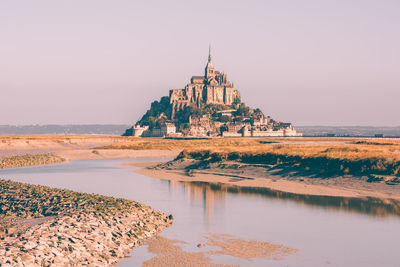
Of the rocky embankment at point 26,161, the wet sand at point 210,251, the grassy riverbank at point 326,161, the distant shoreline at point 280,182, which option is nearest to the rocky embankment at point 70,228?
the wet sand at point 210,251

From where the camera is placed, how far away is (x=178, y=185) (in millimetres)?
35375

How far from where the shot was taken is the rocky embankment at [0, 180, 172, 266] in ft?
46.4

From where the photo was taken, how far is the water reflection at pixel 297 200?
24.2m

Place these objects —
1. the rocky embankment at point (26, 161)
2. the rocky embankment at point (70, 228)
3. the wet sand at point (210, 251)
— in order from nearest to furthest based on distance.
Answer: the rocky embankment at point (70, 228) → the wet sand at point (210, 251) → the rocky embankment at point (26, 161)

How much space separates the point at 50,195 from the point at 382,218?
16.5m

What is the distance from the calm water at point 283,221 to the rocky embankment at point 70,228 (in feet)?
2.59

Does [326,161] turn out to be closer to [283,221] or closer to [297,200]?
[297,200]

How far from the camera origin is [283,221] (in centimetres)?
2173

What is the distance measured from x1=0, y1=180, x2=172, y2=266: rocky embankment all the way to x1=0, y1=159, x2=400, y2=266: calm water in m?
0.79

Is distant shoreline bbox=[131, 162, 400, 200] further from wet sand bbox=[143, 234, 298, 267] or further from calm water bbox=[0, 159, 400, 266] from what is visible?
wet sand bbox=[143, 234, 298, 267]

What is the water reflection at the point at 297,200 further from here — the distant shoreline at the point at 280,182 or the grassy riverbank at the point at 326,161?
the grassy riverbank at the point at 326,161

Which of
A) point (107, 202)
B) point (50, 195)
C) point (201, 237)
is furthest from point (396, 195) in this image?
point (50, 195)

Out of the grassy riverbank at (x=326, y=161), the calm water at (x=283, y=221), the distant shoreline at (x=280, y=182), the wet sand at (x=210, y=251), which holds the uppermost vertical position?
the grassy riverbank at (x=326, y=161)

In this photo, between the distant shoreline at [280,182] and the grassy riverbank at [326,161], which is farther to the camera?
the grassy riverbank at [326,161]
